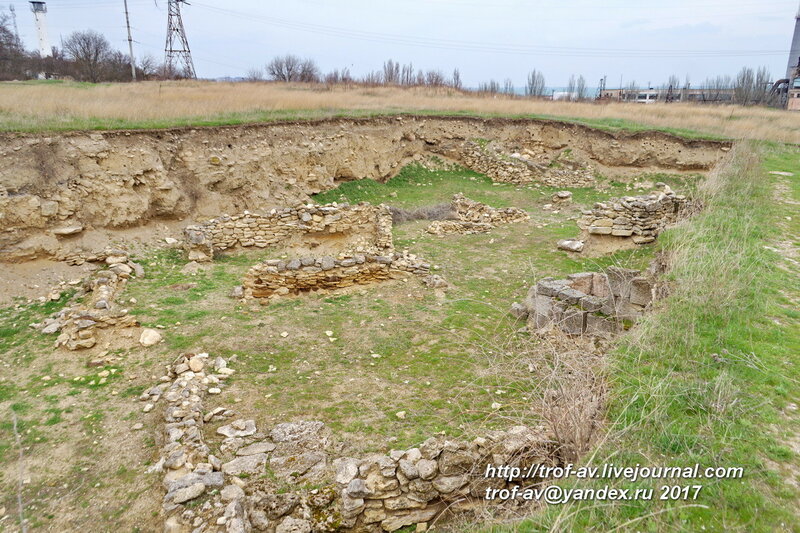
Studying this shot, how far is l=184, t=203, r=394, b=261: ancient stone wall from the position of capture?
1144cm

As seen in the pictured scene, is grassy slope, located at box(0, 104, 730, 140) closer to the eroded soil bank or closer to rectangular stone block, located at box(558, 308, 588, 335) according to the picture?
the eroded soil bank

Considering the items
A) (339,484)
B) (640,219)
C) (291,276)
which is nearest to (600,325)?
(339,484)

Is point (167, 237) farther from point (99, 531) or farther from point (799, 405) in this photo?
point (799, 405)

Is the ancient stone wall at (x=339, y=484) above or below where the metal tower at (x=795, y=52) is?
below

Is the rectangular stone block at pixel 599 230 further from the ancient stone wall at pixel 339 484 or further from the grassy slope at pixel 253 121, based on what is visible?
the grassy slope at pixel 253 121

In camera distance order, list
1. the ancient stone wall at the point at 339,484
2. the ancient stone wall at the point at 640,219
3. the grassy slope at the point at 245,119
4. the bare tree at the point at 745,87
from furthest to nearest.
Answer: the bare tree at the point at 745,87, the grassy slope at the point at 245,119, the ancient stone wall at the point at 640,219, the ancient stone wall at the point at 339,484

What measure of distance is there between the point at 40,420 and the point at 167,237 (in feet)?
22.9

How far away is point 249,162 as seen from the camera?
1416 cm

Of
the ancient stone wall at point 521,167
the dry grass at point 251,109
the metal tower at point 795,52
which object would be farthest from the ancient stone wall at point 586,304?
the metal tower at point 795,52

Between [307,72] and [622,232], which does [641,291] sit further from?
[307,72]

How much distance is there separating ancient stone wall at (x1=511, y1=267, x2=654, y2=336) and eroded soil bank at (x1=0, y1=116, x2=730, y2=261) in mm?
9716

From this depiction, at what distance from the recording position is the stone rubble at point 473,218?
1345cm

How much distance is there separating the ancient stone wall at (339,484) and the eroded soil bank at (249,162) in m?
8.15

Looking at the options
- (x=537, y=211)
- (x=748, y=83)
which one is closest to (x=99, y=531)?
(x=537, y=211)
